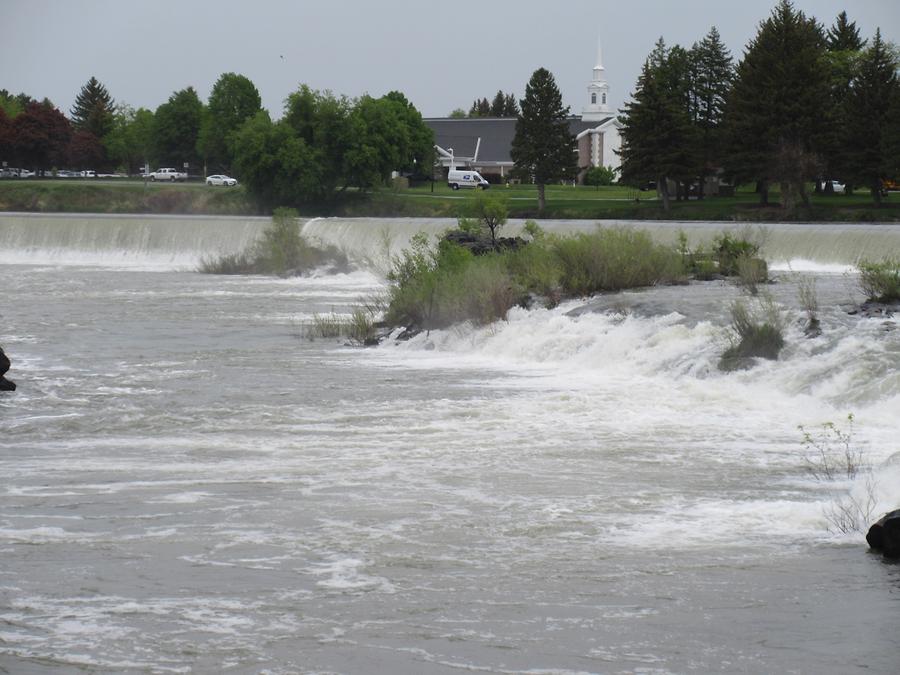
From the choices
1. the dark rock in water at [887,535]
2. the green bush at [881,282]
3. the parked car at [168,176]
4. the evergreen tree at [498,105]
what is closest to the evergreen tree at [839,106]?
the green bush at [881,282]

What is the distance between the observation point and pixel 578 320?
2608cm

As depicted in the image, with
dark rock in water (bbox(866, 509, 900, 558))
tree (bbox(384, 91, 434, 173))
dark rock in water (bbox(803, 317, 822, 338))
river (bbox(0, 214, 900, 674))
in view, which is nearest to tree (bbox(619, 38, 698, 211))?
tree (bbox(384, 91, 434, 173))

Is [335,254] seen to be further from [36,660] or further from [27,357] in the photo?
[36,660]

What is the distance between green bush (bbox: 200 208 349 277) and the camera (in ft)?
165

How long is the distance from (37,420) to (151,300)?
21237mm

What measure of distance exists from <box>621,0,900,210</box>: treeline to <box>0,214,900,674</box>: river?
36.5 m

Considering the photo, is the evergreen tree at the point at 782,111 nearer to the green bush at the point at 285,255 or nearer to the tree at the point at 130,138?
the green bush at the point at 285,255

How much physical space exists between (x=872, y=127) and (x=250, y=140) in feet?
101

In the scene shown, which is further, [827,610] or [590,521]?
[590,521]

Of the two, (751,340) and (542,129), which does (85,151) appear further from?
(751,340)

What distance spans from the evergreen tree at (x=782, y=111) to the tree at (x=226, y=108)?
37.9m

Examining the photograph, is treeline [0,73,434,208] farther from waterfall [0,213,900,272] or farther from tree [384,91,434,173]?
waterfall [0,213,900,272]

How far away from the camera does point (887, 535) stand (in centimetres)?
1169

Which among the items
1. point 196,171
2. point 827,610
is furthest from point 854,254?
point 196,171
